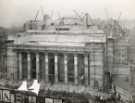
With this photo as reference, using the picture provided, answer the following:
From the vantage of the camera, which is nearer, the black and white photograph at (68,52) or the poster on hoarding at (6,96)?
the black and white photograph at (68,52)

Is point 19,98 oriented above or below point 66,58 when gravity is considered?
below

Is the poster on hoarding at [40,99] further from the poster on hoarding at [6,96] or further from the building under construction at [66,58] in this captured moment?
the poster on hoarding at [6,96]

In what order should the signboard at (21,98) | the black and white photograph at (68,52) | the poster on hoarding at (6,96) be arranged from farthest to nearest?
1. the poster on hoarding at (6,96)
2. the signboard at (21,98)
3. the black and white photograph at (68,52)

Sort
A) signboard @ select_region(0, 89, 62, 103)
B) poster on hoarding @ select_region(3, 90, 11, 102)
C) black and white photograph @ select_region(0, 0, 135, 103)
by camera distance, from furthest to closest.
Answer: poster on hoarding @ select_region(3, 90, 11, 102) → signboard @ select_region(0, 89, 62, 103) → black and white photograph @ select_region(0, 0, 135, 103)

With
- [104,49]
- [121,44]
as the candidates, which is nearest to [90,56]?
[104,49]

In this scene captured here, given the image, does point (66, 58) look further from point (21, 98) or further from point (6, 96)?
point (6, 96)

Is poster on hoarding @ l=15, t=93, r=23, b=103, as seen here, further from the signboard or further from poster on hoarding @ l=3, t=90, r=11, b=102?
poster on hoarding @ l=3, t=90, r=11, b=102

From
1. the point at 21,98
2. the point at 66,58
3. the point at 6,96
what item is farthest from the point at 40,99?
the point at 66,58

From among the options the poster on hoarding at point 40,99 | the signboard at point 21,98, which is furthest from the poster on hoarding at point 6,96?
the poster on hoarding at point 40,99

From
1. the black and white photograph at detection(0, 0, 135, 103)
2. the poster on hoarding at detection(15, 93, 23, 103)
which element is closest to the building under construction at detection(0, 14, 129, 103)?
the black and white photograph at detection(0, 0, 135, 103)
